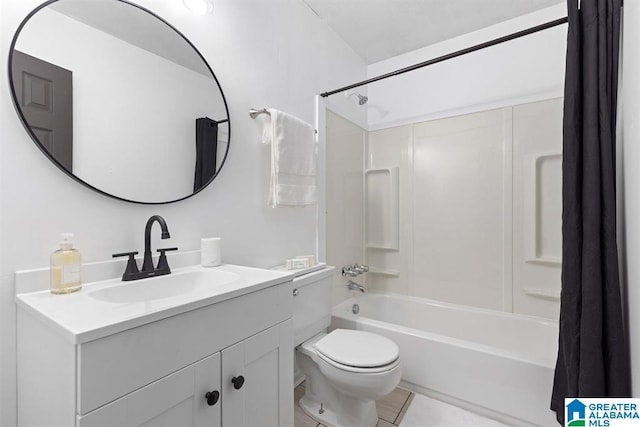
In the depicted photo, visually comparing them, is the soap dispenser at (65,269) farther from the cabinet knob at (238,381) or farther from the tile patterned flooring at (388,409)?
the tile patterned flooring at (388,409)

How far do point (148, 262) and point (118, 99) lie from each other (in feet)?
1.96

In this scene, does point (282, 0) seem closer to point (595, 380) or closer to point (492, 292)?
point (595, 380)

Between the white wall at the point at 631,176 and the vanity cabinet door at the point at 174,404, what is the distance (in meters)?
1.20

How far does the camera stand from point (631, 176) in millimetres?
878

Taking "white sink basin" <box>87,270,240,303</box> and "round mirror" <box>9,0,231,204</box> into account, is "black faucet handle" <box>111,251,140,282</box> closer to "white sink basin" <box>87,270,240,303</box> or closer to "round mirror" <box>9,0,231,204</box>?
"white sink basin" <box>87,270,240,303</box>

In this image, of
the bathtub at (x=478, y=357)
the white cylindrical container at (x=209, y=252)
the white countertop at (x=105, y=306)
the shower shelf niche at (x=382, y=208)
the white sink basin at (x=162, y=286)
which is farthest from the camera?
the shower shelf niche at (x=382, y=208)

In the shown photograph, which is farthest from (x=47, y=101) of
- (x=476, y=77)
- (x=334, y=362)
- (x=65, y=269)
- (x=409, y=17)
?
(x=476, y=77)

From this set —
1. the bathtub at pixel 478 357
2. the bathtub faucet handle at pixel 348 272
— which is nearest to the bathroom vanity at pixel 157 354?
the bathtub at pixel 478 357

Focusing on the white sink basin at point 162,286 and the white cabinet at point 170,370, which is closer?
→ the white cabinet at point 170,370

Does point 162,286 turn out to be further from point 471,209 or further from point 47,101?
point 471,209

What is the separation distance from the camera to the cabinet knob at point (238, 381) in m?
0.86

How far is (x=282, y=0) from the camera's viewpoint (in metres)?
1.77

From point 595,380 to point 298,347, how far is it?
1185mm

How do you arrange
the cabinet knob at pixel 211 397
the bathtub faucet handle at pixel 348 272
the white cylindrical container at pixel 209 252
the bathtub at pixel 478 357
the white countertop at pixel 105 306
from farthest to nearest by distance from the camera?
the bathtub faucet handle at pixel 348 272
the bathtub at pixel 478 357
the white cylindrical container at pixel 209 252
the cabinet knob at pixel 211 397
the white countertop at pixel 105 306
